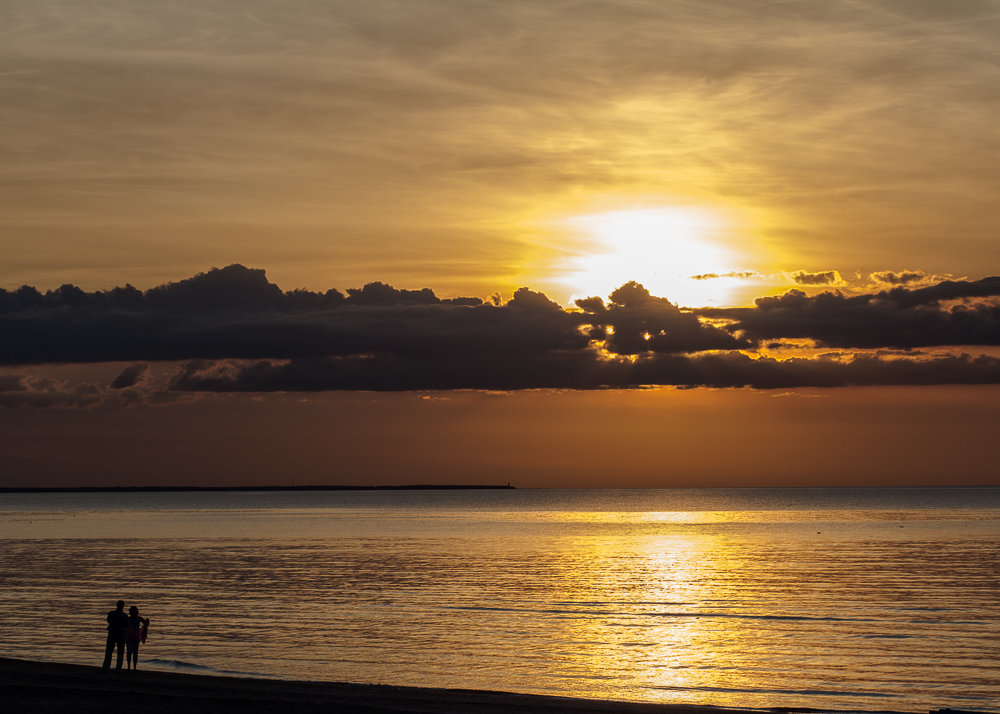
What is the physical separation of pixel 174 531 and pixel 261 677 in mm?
140479

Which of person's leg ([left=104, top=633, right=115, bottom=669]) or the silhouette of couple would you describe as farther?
the silhouette of couple

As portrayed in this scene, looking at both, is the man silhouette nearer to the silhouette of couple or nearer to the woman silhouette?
the silhouette of couple

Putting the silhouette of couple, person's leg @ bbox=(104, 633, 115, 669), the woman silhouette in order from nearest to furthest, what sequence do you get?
person's leg @ bbox=(104, 633, 115, 669)
the silhouette of couple
the woman silhouette

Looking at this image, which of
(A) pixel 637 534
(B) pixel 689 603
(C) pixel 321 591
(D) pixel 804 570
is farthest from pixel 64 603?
(A) pixel 637 534

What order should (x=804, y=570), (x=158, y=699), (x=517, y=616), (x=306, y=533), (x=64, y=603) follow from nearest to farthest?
(x=158, y=699)
(x=517, y=616)
(x=64, y=603)
(x=804, y=570)
(x=306, y=533)

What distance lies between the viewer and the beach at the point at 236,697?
107ft

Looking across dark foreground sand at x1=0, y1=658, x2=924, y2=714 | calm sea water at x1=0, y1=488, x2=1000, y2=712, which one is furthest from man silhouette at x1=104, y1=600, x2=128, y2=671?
calm sea water at x1=0, y1=488, x2=1000, y2=712

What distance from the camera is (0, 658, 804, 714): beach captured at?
32625 mm

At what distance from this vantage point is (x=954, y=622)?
56844 mm

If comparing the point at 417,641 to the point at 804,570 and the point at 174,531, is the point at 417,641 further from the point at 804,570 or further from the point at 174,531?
the point at 174,531

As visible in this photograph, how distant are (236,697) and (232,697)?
5.2 inches

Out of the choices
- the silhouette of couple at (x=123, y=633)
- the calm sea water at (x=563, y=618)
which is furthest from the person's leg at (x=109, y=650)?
the calm sea water at (x=563, y=618)

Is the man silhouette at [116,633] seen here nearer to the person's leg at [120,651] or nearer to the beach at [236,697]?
the person's leg at [120,651]

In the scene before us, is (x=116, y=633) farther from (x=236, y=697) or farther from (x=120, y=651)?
(x=236, y=697)
